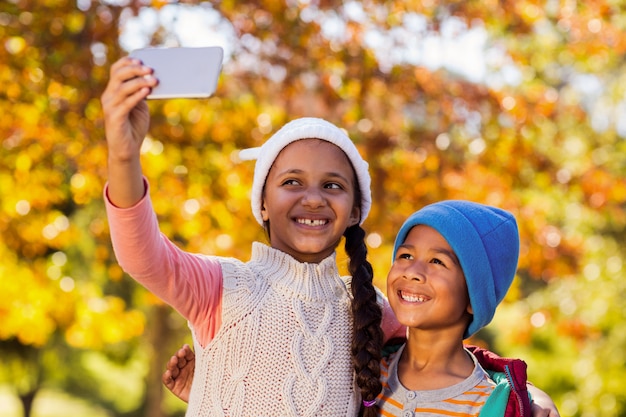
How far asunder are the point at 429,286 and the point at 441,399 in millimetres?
312

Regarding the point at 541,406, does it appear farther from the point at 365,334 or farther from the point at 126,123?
the point at 126,123

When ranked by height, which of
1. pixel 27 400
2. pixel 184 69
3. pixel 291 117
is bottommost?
pixel 27 400

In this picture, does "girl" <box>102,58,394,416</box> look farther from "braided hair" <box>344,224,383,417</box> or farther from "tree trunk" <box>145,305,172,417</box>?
"tree trunk" <box>145,305,172,417</box>

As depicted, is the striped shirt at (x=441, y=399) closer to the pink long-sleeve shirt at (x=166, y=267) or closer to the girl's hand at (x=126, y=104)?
the pink long-sleeve shirt at (x=166, y=267)

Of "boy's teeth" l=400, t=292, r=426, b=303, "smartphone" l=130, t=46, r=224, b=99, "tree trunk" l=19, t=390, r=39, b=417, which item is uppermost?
"smartphone" l=130, t=46, r=224, b=99

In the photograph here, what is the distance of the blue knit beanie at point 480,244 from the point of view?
2.38 m

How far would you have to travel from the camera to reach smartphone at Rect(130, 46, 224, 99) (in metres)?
1.82

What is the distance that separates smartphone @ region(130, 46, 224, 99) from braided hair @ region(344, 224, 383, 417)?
0.91m

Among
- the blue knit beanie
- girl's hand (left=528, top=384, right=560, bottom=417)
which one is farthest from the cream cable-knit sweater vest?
girl's hand (left=528, top=384, right=560, bottom=417)

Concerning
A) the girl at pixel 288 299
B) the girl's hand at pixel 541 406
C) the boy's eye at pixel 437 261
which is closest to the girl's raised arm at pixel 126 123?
the girl at pixel 288 299

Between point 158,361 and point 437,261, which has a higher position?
point 437,261

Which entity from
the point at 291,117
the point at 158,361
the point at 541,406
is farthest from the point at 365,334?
the point at 158,361

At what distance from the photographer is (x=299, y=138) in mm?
2477

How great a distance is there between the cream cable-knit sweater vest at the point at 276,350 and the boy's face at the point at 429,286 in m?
0.19
